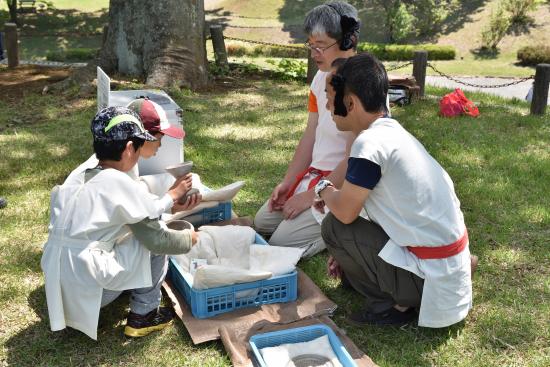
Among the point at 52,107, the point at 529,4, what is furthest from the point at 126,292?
the point at 529,4

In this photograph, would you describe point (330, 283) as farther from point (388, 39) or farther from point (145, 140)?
point (388, 39)

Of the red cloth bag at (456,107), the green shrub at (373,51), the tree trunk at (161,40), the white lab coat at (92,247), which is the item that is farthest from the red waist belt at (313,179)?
the green shrub at (373,51)

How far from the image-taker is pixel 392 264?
265cm

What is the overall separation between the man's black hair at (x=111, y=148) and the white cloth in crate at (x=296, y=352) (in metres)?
1.04

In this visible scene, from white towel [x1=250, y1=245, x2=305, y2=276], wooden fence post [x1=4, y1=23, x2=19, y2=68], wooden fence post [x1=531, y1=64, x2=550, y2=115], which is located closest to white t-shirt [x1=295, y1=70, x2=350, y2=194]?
white towel [x1=250, y1=245, x2=305, y2=276]

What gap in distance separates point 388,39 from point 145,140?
69.8ft

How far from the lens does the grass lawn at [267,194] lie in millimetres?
2695

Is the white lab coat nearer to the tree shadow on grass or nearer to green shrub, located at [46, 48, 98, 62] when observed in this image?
the tree shadow on grass

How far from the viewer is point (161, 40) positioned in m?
7.75

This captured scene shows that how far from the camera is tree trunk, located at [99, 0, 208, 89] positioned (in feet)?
25.2

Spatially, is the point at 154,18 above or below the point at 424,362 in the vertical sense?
above

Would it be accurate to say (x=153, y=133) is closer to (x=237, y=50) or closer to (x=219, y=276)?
(x=219, y=276)

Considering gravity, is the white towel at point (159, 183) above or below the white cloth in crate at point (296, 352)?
above

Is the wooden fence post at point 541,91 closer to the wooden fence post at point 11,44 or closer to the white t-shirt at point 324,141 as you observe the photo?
the white t-shirt at point 324,141
